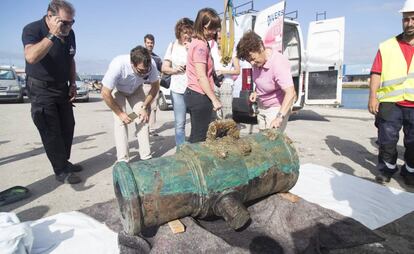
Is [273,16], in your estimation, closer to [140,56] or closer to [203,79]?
[140,56]

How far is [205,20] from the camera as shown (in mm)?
2684

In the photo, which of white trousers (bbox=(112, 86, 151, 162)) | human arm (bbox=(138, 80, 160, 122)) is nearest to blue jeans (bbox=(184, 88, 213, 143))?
human arm (bbox=(138, 80, 160, 122))

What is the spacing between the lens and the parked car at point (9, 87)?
47.6 ft

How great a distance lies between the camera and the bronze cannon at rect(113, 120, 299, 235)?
1814 millimetres

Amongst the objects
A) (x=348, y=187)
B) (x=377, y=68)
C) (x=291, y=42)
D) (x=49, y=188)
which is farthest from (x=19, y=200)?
(x=291, y=42)

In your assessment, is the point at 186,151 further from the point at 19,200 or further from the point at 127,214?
the point at 19,200

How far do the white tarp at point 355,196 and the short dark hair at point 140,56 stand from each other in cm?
210

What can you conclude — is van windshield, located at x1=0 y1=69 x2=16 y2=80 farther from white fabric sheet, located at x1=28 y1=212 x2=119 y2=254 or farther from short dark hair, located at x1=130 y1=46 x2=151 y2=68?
white fabric sheet, located at x1=28 y1=212 x2=119 y2=254

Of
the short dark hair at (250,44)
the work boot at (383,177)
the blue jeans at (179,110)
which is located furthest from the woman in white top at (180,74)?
the work boot at (383,177)

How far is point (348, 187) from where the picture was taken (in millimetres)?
3240

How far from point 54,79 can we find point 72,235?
71.9 inches

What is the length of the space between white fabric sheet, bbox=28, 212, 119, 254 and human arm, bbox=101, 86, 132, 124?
1179mm

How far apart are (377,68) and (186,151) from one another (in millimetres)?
2607

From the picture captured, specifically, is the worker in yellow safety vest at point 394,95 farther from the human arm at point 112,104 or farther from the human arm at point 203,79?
the human arm at point 112,104
